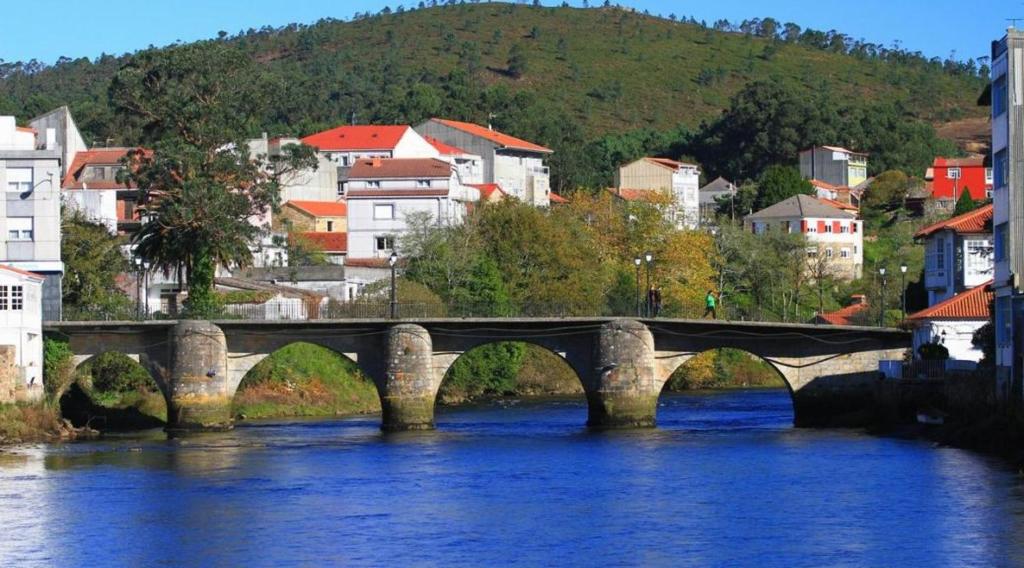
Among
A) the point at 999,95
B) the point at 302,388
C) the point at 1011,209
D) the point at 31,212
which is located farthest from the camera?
the point at 302,388

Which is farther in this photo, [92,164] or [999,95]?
[92,164]

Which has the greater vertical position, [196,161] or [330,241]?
[196,161]

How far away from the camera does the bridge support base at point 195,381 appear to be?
254 feet

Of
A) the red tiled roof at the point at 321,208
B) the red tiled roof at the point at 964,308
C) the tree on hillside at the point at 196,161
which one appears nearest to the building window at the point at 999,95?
the red tiled roof at the point at 964,308

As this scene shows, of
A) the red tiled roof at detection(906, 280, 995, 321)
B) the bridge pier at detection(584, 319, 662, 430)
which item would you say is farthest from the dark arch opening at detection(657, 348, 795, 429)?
the red tiled roof at detection(906, 280, 995, 321)

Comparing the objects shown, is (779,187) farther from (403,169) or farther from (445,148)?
(403,169)

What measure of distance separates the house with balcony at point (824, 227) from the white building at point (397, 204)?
1094 inches

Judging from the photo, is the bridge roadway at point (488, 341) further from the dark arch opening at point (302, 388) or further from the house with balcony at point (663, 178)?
the house with balcony at point (663, 178)

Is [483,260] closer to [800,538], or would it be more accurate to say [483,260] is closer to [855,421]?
[855,421]

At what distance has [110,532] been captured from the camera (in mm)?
48562

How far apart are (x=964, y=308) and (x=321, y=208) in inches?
2811

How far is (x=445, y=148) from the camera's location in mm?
160750

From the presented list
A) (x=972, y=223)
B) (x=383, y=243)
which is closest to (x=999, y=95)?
(x=972, y=223)

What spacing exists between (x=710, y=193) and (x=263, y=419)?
10118 centimetres
